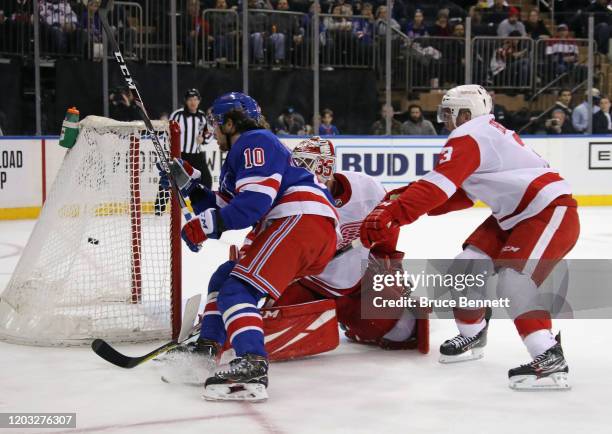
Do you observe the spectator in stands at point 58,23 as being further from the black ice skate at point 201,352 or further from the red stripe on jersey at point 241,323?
the red stripe on jersey at point 241,323

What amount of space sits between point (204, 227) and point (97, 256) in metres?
1.13

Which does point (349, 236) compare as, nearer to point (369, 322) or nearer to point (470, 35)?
point (369, 322)

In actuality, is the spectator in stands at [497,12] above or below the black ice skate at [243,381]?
above

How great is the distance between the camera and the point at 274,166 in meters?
3.11

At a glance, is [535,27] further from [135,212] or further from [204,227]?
[204,227]

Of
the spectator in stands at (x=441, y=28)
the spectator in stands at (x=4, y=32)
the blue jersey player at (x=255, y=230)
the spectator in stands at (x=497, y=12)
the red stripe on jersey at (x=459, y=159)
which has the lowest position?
the blue jersey player at (x=255, y=230)

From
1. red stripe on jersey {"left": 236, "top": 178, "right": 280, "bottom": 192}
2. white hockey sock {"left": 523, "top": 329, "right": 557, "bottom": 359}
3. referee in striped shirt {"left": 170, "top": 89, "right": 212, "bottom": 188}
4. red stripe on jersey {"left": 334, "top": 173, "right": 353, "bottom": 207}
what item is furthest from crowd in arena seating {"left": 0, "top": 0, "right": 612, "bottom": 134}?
white hockey sock {"left": 523, "top": 329, "right": 557, "bottom": 359}

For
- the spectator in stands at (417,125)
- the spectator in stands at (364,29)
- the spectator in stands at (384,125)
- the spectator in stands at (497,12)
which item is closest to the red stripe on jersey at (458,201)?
the spectator in stands at (384,125)

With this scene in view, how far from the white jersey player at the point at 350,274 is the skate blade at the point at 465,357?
0.16 metres

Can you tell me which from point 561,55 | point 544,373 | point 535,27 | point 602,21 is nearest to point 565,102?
point 561,55

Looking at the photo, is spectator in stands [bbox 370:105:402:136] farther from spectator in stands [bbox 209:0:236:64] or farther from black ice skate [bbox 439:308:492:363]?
black ice skate [bbox 439:308:492:363]

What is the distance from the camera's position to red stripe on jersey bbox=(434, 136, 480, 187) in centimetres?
318

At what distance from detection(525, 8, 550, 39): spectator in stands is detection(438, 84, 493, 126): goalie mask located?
8730 mm

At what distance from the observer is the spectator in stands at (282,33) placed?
1005 cm
